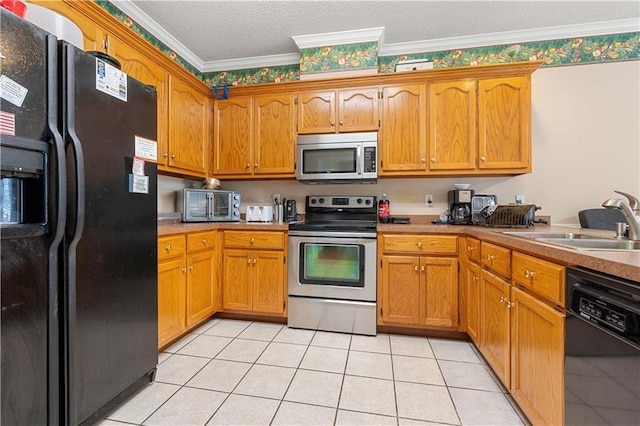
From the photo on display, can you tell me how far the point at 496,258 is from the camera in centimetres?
162

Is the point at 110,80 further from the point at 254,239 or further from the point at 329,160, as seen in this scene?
the point at 329,160

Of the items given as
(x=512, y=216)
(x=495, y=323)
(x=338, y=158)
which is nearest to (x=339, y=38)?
(x=338, y=158)

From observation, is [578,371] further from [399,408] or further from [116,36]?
[116,36]

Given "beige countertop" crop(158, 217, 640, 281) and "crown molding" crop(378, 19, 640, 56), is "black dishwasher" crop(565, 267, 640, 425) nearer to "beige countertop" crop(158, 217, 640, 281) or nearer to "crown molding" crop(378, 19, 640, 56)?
"beige countertop" crop(158, 217, 640, 281)

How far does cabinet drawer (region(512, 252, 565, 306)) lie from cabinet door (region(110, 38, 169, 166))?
244 cm

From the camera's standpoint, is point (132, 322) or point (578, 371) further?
point (132, 322)

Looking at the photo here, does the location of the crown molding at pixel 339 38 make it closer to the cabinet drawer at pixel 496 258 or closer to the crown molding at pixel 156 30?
the crown molding at pixel 156 30

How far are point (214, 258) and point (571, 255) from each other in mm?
2385

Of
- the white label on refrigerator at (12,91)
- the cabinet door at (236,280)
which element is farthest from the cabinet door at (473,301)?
the white label on refrigerator at (12,91)

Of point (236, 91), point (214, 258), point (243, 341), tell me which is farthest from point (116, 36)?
point (243, 341)

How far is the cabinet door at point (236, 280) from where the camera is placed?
8.28ft

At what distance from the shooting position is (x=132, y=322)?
1471 millimetres

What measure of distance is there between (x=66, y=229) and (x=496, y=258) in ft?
6.91

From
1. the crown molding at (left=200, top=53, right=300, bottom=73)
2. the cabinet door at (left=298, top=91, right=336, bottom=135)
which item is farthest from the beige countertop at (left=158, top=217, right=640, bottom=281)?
the crown molding at (left=200, top=53, right=300, bottom=73)
